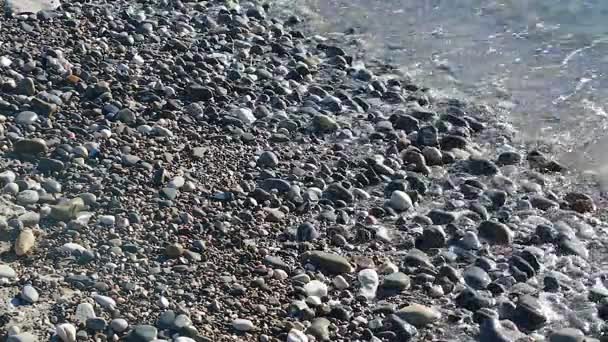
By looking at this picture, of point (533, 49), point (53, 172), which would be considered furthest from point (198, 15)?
point (53, 172)

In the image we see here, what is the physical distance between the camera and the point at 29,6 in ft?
32.7

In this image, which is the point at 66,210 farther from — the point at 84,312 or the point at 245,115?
the point at 245,115

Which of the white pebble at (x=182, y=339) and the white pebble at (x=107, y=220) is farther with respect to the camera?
the white pebble at (x=107, y=220)

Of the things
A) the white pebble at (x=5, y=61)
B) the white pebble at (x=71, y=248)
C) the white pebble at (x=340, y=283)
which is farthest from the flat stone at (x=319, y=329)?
the white pebble at (x=5, y=61)

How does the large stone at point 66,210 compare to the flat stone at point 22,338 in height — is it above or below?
above

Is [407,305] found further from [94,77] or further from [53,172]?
[94,77]

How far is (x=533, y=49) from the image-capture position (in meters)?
10.6

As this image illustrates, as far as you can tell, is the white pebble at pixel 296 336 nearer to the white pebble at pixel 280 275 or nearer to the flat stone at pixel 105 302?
the white pebble at pixel 280 275

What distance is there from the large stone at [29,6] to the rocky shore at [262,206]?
63mm

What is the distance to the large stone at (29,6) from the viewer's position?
970 cm

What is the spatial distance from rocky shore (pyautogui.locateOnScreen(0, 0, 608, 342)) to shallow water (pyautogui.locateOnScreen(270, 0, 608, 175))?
41 cm

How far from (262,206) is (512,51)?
486cm

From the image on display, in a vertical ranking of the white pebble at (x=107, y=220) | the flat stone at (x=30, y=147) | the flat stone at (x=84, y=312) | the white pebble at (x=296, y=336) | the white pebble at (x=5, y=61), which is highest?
the white pebble at (x=5, y=61)

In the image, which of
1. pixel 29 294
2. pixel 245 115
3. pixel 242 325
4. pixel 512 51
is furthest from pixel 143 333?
pixel 512 51
